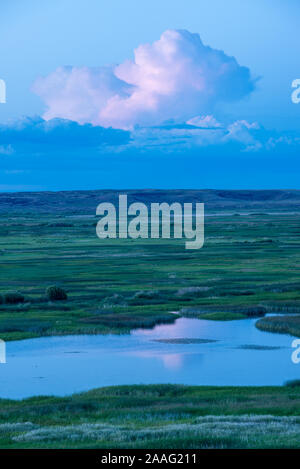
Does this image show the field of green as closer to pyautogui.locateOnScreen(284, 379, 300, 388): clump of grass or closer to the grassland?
the grassland

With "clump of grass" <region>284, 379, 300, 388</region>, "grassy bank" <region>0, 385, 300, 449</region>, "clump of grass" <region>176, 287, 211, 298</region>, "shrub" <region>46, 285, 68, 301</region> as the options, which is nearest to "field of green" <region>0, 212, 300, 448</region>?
"grassy bank" <region>0, 385, 300, 449</region>

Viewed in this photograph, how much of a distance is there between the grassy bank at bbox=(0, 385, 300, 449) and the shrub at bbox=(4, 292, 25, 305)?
65.8ft

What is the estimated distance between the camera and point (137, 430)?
1745cm

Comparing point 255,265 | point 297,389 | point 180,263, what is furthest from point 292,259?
point 297,389

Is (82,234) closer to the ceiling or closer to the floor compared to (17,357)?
closer to the ceiling

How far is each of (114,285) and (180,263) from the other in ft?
55.1

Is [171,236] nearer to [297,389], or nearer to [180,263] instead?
[180,263]

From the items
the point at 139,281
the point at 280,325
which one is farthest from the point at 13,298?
the point at 280,325

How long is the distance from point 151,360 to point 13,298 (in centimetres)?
1592

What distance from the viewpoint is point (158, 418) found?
67.3 ft

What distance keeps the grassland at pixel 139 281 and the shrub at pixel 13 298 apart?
0.65 m

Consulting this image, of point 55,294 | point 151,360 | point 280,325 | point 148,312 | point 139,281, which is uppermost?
point 139,281

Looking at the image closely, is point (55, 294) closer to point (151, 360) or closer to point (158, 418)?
point (151, 360)
